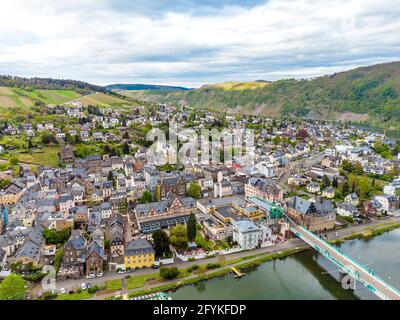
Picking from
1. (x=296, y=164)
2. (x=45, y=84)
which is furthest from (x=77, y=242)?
(x=45, y=84)

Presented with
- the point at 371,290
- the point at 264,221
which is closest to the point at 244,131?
the point at 264,221

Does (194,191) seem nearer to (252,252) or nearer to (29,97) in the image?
(252,252)

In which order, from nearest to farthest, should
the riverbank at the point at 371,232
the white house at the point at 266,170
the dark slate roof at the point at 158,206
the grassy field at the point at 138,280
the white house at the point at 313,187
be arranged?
the grassy field at the point at 138,280, the riverbank at the point at 371,232, the dark slate roof at the point at 158,206, the white house at the point at 313,187, the white house at the point at 266,170

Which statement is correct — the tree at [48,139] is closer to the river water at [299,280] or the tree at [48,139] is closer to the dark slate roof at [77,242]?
the dark slate roof at [77,242]

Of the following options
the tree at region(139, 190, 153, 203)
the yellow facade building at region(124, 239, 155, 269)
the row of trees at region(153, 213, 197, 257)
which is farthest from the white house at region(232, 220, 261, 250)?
the tree at region(139, 190, 153, 203)

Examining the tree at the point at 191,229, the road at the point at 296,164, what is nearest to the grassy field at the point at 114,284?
the tree at the point at 191,229
